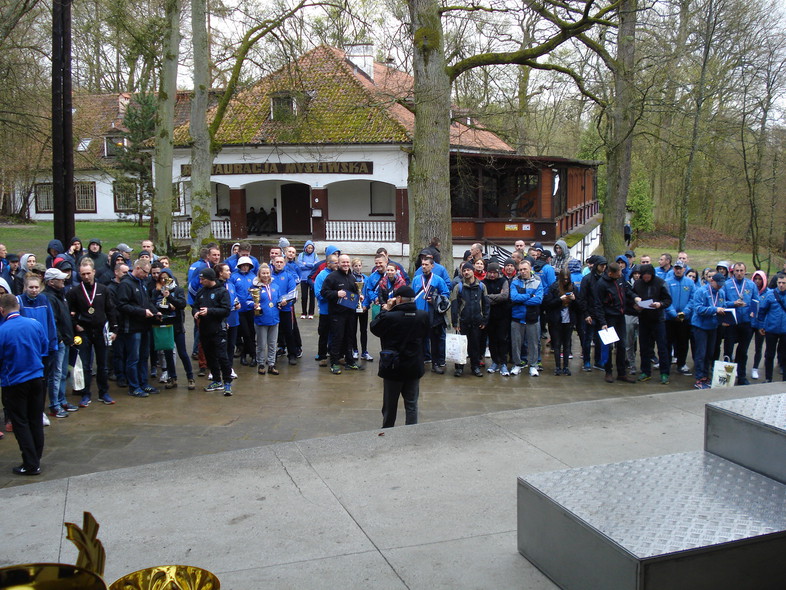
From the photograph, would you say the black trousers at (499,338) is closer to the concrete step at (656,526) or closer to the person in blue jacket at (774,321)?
the person in blue jacket at (774,321)

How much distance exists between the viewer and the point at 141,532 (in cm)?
511

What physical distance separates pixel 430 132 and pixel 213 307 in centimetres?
630

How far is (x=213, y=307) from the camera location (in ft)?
32.5

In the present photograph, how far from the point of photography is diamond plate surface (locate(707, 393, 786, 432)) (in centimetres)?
445

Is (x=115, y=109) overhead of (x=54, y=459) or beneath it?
overhead

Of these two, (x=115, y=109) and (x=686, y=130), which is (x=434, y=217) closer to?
(x=686, y=130)

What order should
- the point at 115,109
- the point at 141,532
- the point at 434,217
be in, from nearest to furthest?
the point at 141,532 < the point at 434,217 < the point at 115,109

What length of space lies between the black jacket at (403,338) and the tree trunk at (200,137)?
43.9 ft

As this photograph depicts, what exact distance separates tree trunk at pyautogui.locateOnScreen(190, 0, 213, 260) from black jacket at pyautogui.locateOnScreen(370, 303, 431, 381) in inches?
527

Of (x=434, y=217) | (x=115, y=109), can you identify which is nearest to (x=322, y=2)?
(x=434, y=217)

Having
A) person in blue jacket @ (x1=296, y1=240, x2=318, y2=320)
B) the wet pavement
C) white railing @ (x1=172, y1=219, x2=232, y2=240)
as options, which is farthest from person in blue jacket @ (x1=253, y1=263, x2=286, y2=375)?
white railing @ (x1=172, y1=219, x2=232, y2=240)

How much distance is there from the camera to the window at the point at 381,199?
32.7 m

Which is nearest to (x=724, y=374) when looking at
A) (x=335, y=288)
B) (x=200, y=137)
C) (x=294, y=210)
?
(x=335, y=288)

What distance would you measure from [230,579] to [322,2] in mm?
16969
